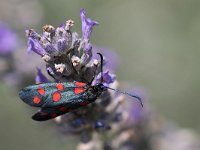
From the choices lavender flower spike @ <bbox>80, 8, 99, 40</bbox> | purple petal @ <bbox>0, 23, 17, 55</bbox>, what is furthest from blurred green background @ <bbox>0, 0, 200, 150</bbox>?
lavender flower spike @ <bbox>80, 8, 99, 40</bbox>

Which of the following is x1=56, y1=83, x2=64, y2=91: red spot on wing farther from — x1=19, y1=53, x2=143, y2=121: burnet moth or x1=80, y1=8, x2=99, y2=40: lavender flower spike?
x1=80, y1=8, x2=99, y2=40: lavender flower spike

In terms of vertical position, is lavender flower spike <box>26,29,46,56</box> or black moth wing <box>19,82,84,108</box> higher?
lavender flower spike <box>26,29,46,56</box>

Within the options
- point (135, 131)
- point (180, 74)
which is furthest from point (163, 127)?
point (180, 74)

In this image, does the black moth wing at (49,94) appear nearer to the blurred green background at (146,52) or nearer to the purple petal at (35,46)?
the purple petal at (35,46)

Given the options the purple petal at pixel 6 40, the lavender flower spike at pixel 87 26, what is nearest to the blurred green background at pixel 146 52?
the purple petal at pixel 6 40

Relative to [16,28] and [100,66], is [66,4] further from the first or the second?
[100,66]
